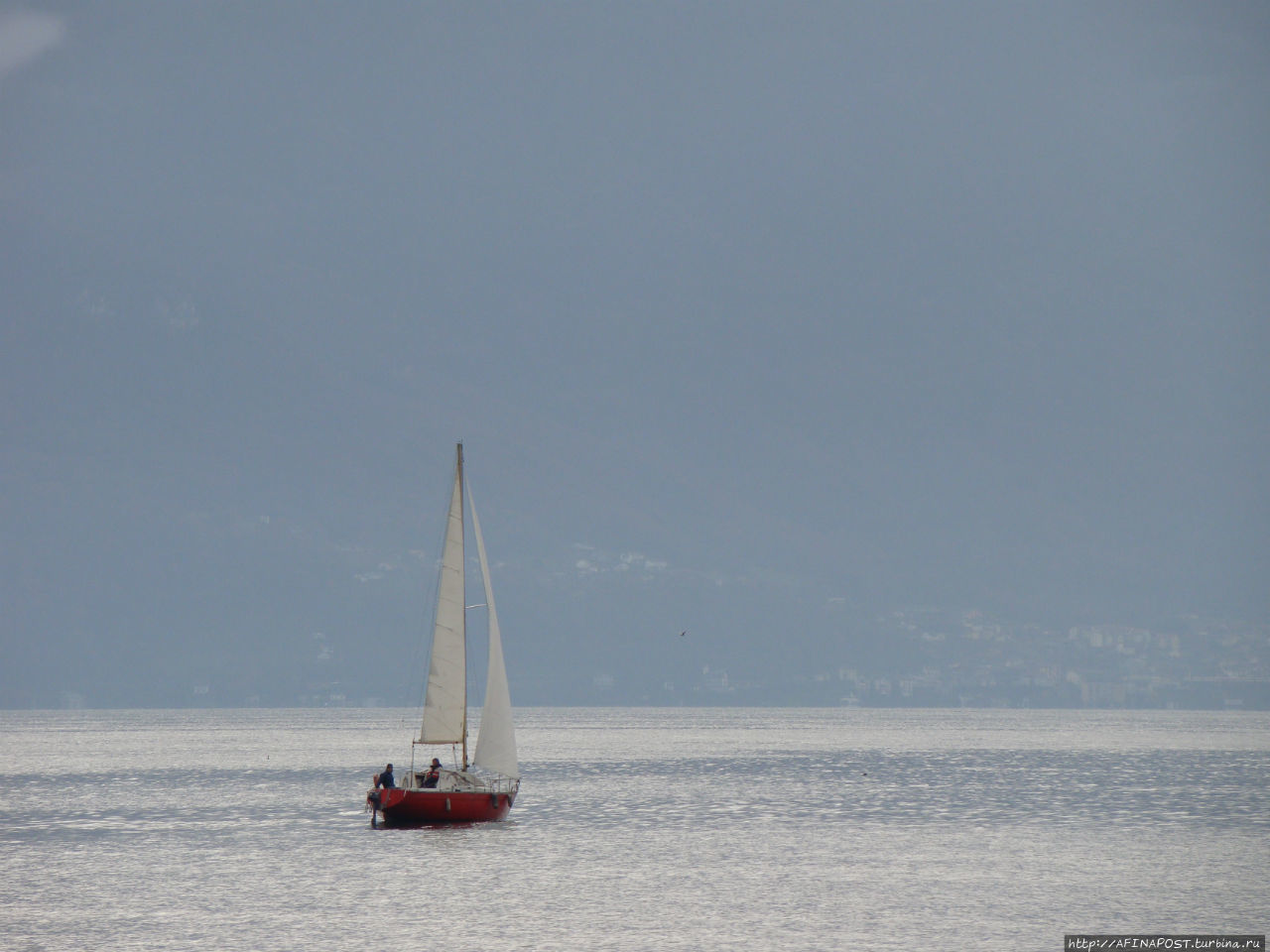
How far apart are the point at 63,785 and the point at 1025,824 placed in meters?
83.1

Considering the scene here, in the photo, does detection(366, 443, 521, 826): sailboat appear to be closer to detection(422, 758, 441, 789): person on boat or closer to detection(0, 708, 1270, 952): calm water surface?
detection(422, 758, 441, 789): person on boat

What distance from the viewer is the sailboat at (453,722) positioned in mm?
81625

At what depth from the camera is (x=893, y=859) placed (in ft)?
252

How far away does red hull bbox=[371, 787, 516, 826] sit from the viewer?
8300cm

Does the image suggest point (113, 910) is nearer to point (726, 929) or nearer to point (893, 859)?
point (726, 929)

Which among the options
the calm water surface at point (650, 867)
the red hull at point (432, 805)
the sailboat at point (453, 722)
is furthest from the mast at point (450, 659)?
the calm water surface at point (650, 867)

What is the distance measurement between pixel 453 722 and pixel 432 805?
201 inches

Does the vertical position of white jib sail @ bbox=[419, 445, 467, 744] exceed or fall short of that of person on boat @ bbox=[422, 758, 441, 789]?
it exceeds it

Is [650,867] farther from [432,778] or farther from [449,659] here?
[449,659]

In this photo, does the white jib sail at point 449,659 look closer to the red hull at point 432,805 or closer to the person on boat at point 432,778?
the person on boat at point 432,778

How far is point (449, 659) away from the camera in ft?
269

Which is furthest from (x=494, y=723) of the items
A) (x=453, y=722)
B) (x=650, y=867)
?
(x=650, y=867)

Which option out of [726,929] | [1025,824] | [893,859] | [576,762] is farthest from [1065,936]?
[576,762]

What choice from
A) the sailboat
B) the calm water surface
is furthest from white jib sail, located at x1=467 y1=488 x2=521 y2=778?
the calm water surface
